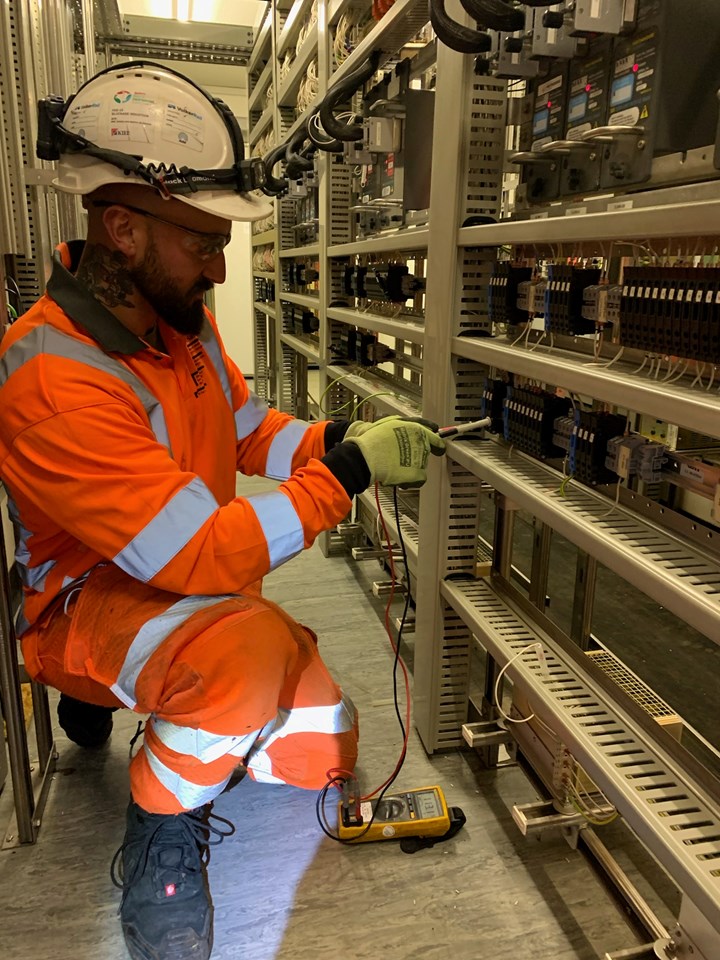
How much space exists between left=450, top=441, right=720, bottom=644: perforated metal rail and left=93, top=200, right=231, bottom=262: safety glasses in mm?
645

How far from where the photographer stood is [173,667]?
4.01 feet

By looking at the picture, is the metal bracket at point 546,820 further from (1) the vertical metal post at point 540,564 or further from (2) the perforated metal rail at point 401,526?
(2) the perforated metal rail at point 401,526

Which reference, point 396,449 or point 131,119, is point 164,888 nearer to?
point 396,449

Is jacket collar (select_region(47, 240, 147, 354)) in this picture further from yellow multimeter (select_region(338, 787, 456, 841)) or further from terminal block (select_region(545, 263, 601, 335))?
yellow multimeter (select_region(338, 787, 456, 841))

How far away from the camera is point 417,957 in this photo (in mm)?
1259

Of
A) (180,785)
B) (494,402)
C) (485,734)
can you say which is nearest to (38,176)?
(494,402)

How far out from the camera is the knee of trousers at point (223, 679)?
3.97ft

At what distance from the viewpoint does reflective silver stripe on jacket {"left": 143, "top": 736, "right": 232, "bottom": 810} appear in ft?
4.11

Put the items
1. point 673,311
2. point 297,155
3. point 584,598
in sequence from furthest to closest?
point 297,155 < point 584,598 < point 673,311

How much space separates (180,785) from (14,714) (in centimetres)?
41

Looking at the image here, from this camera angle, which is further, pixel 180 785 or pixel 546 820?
pixel 546 820

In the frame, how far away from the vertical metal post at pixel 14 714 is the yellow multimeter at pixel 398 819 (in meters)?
0.66

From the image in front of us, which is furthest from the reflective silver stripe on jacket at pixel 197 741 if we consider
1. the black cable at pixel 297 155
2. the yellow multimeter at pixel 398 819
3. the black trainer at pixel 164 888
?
the black cable at pixel 297 155

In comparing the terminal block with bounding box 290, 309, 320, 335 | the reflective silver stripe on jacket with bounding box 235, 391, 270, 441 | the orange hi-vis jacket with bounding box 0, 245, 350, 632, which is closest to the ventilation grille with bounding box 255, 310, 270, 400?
the terminal block with bounding box 290, 309, 320, 335
